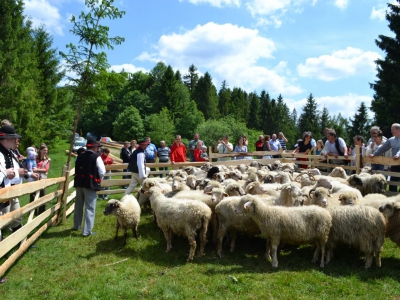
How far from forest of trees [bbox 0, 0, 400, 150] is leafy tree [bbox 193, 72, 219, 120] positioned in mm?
71

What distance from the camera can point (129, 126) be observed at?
6244cm

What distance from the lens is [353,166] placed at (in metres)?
10.8

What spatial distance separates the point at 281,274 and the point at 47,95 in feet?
97.1

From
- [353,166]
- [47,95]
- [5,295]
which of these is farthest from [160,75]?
[5,295]

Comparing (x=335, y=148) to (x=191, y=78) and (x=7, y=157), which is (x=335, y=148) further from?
(x=191, y=78)

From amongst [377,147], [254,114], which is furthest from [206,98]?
[377,147]

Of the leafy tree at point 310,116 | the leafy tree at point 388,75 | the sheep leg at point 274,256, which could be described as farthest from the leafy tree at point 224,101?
the sheep leg at point 274,256

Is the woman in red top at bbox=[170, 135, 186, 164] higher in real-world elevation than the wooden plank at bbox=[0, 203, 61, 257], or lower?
higher

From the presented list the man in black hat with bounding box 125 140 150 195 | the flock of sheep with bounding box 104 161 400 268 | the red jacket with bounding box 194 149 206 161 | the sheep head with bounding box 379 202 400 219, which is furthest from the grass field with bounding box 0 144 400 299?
the red jacket with bounding box 194 149 206 161

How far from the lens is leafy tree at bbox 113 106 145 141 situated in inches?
2426

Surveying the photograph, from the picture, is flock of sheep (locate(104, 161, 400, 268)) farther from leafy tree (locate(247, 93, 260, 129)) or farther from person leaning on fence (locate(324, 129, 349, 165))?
leafy tree (locate(247, 93, 260, 129))

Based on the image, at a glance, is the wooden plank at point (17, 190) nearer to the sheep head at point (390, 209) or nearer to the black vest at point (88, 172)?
the black vest at point (88, 172)

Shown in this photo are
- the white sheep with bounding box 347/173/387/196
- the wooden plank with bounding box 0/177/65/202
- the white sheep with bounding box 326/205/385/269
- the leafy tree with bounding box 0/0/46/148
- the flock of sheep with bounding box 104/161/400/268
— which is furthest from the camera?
the leafy tree with bounding box 0/0/46/148

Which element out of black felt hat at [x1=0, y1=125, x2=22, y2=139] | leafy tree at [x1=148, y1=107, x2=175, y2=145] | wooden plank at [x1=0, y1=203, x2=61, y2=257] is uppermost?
leafy tree at [x1=148, y1=107, x2=175, y2=145]
